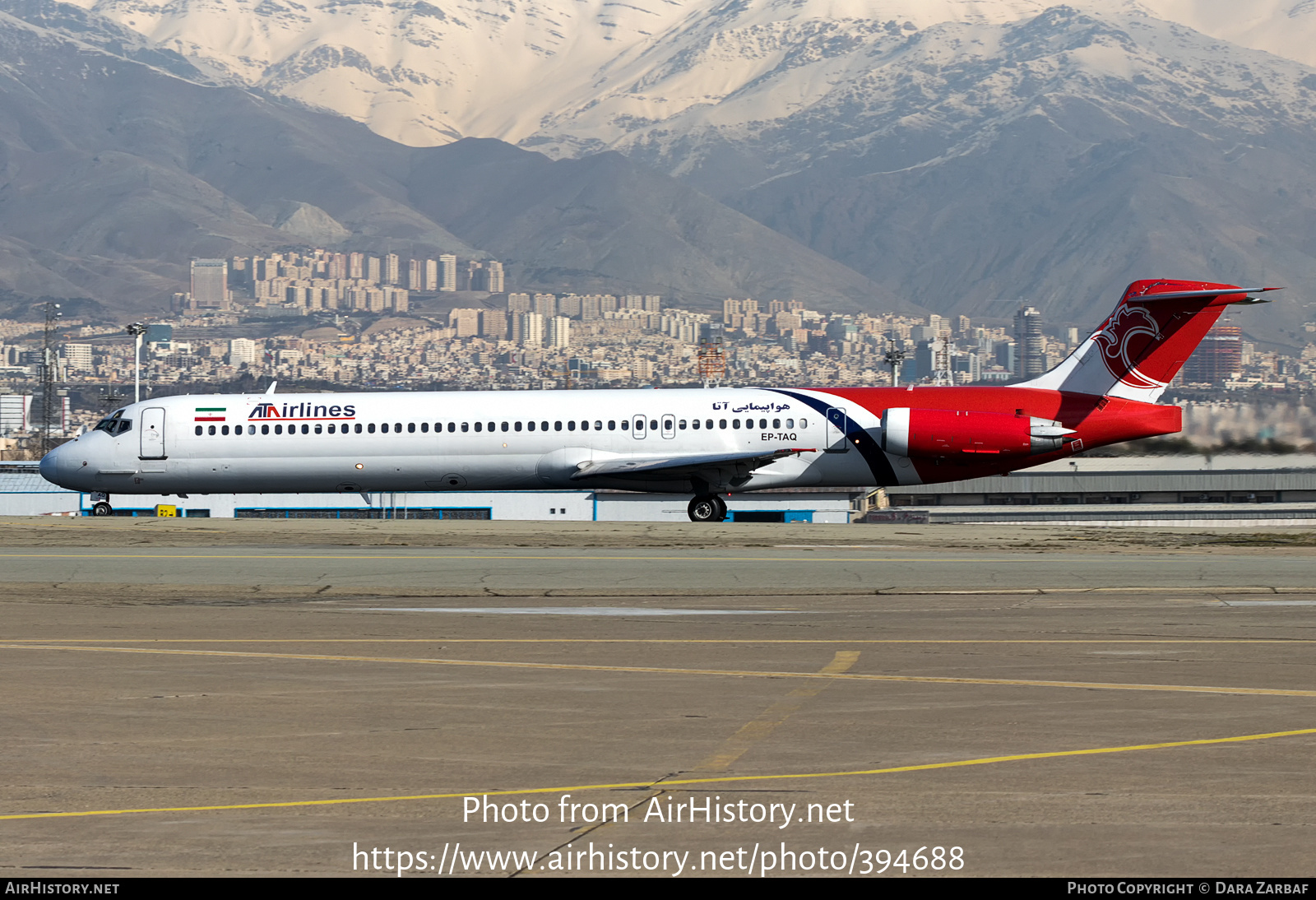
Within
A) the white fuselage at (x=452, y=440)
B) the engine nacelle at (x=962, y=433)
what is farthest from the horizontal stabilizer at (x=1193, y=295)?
the white fuselage at (x=452, y=440)

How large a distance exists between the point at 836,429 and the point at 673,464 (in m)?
3.96

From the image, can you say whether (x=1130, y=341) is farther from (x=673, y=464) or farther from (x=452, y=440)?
(x=452, y=440)

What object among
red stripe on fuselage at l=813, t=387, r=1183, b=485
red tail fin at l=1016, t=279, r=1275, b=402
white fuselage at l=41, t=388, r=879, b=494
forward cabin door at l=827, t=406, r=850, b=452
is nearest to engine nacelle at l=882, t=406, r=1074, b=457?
red stripe on fuselage at l=813, t=387, r=1183, b=485

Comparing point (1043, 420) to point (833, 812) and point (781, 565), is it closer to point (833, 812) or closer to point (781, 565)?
point (781, 565)

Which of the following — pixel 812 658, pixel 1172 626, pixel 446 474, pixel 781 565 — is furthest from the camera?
pixel 446 474

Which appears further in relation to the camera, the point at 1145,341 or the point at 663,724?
the point at 1145,341

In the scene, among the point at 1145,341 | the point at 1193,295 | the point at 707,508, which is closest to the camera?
the point at 1193,295

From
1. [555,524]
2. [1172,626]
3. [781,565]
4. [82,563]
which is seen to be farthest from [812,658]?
[555,524]

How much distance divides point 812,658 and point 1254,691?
4.01m

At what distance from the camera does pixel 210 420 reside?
41344 mm

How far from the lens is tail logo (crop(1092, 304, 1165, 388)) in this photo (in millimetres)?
39906

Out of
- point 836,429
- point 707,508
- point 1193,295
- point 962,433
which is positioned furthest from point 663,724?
point 1193,295

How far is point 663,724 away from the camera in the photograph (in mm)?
11953

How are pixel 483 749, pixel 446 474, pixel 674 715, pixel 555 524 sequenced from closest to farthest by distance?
pixel 483 749, pixel 674 715, pixel 555 524, pixel 446 474
